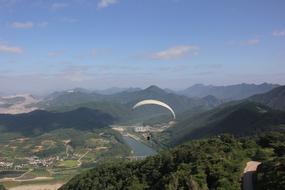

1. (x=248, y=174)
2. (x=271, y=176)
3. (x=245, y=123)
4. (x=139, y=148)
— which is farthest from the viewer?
(x=139, y=148)

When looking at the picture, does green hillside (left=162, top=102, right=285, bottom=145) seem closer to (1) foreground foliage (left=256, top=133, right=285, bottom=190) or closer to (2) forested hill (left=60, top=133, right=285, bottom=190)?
(2) forested hill (left=60, top=133, right=285, bottom=190)

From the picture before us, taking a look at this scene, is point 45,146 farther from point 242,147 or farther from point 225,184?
point 225,184

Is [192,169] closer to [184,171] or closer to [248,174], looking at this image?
[184,171]

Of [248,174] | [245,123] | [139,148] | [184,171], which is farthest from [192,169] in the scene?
[139,148]

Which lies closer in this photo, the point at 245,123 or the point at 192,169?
the point at 192,169

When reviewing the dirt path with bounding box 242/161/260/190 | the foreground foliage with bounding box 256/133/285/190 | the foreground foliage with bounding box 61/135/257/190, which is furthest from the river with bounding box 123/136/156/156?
the foreground foliage with bounding box 256/133/285/190

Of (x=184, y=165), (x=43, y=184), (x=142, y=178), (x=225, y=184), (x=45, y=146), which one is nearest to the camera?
(x=225, y=184)

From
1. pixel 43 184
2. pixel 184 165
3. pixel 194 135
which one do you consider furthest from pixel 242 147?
pixel 194 135
